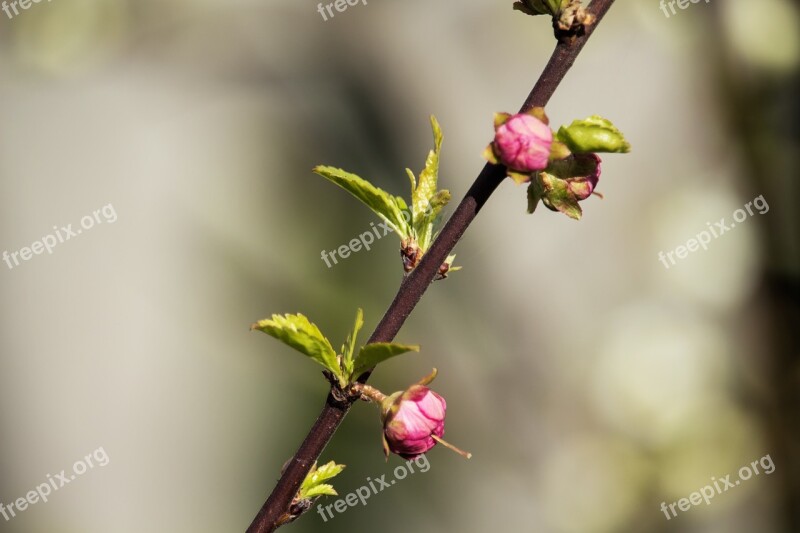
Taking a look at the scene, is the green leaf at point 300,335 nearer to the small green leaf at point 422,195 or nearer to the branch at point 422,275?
the branch at point 422,275

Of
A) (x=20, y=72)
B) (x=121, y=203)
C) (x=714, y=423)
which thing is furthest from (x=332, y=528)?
(x=20, y=72)

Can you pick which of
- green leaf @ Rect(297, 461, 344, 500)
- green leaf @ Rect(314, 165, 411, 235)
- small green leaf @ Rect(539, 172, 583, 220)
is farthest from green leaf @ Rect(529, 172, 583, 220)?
green leaf @ Rect(297, 461, 344, 500)

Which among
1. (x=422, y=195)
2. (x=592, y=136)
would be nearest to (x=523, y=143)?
(x=592, y=136)

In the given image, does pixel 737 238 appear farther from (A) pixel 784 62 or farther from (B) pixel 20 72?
(B) pixel 20 72

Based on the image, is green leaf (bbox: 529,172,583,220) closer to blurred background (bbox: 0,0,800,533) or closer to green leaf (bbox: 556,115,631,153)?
green leaf (bbox: 556,115,631,153)

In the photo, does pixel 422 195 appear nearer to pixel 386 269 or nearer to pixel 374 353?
pixel 374 353
